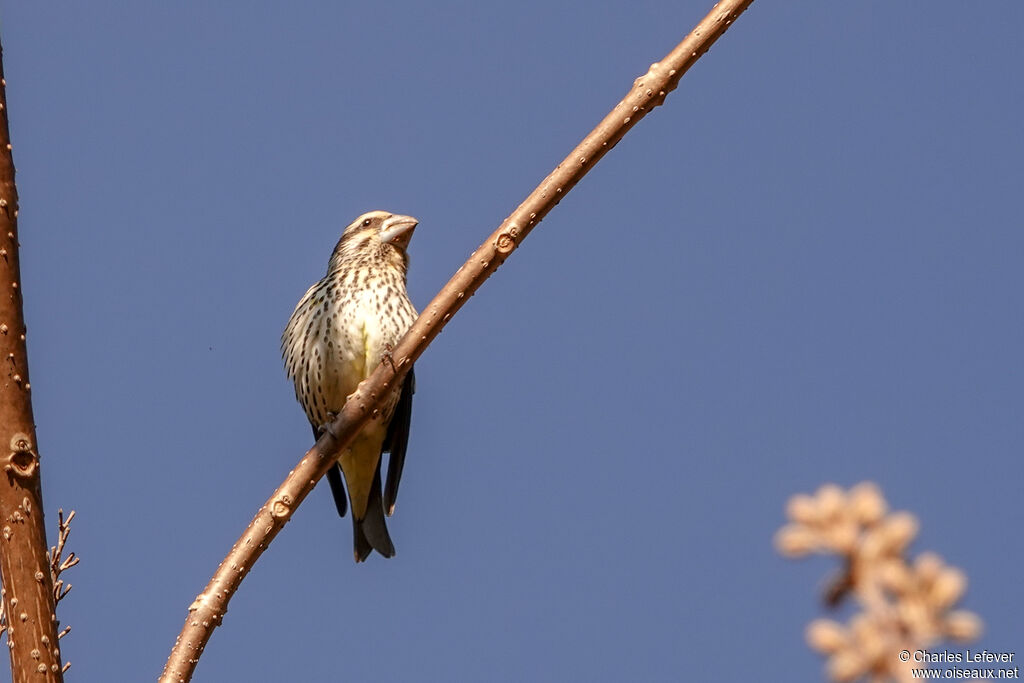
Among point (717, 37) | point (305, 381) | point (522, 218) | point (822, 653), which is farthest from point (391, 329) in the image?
point (822, 653)

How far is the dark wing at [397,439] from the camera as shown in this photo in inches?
276

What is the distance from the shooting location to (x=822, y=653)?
36.0 inches

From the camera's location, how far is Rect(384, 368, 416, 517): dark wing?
7020mm

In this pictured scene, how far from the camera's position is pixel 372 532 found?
7.11 m

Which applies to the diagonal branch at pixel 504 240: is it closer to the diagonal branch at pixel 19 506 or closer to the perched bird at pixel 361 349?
the diagonal branch at pixel 19 506

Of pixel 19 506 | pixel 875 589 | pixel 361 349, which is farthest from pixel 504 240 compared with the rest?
pixel 875 589

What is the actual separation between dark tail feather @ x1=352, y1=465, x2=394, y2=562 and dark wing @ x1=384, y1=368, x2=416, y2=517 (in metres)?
0.11

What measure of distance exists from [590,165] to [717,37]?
1.85ft

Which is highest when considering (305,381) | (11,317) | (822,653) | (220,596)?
(305,381)

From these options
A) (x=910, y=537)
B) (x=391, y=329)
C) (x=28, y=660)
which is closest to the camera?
(x=910, y=537)

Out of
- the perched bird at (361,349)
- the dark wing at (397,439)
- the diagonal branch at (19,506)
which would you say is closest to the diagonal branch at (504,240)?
the diagonal branch at (19,506)

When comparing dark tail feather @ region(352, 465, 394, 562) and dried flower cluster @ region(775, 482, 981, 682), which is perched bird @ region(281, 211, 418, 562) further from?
dried flower cluster @ region(775, 482, 981, 682)

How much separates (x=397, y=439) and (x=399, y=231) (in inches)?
47.6

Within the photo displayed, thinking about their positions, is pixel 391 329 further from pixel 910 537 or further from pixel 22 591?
pixel 910 537
